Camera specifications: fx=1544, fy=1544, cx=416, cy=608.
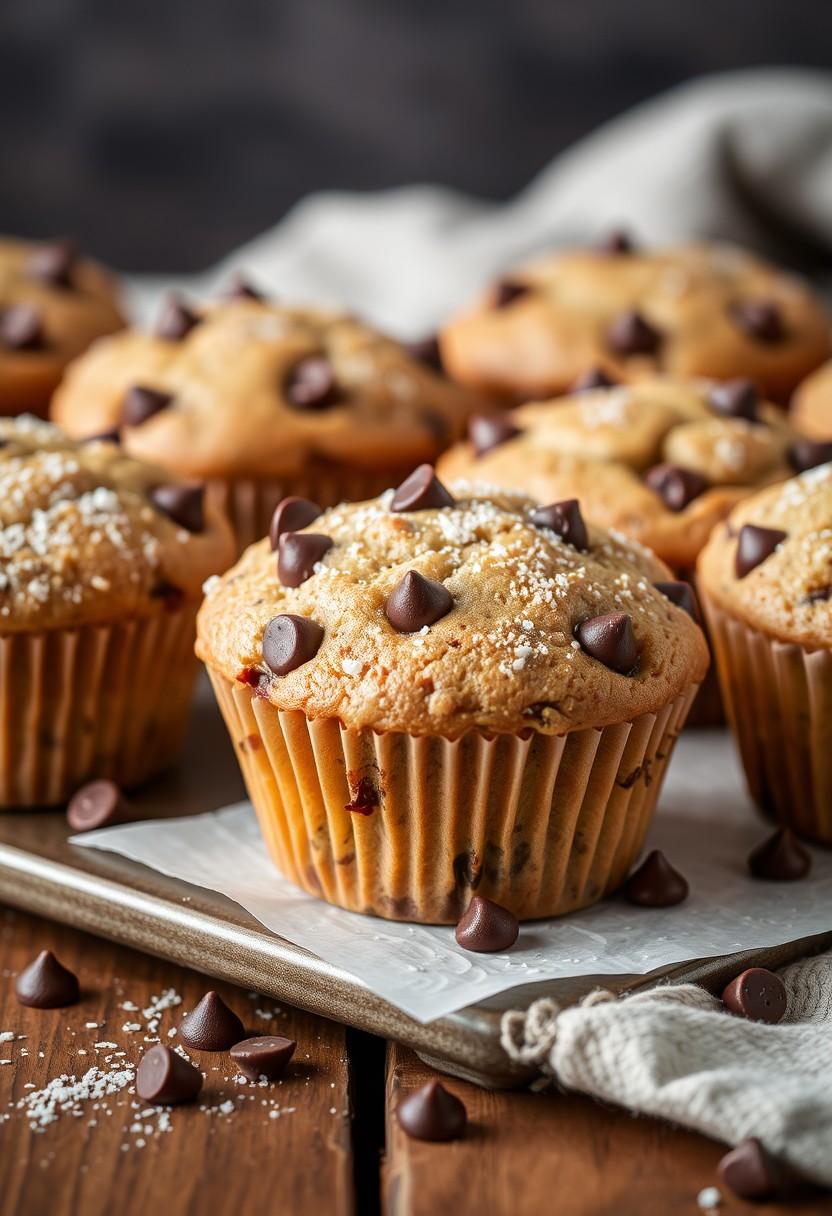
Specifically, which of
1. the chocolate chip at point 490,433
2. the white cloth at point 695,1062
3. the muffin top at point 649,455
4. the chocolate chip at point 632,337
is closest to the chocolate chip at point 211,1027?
the white cloth at point 695,1062

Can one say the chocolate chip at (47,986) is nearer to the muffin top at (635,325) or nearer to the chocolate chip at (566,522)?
the chocolate chip at (566,522)

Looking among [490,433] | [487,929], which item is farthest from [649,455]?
[487,929]

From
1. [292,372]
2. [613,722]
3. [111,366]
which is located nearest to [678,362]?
[292,372]

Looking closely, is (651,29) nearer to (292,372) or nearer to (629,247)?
(629,247)

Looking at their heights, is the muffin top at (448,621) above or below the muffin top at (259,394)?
above

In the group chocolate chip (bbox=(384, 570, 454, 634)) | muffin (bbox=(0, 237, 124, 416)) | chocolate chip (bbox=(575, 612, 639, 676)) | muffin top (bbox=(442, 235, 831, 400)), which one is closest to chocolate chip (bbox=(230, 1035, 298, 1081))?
chocolate chip (bbox=(384, 570, 454, 634))

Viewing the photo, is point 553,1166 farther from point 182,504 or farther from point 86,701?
point 182,504
